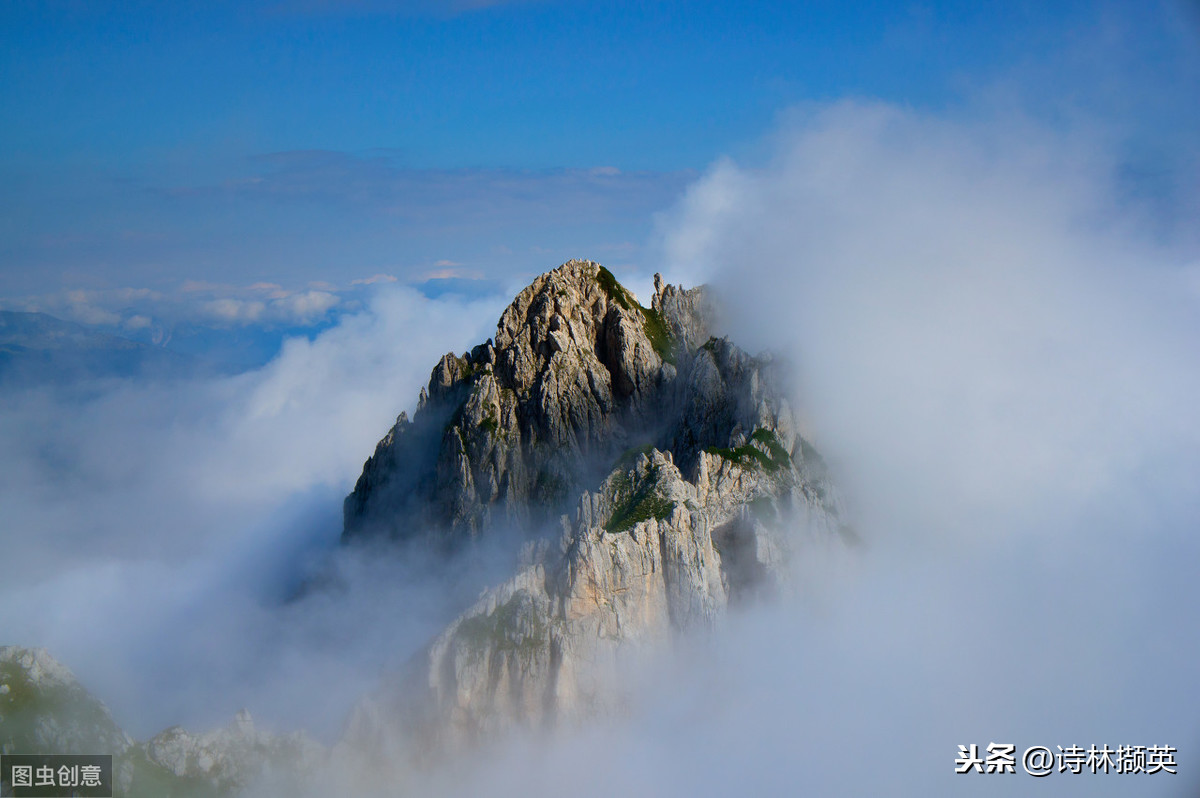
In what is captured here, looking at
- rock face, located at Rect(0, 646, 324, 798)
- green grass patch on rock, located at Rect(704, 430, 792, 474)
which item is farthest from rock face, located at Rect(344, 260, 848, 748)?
rock face, located at Rect(0, 646, 324, 798)

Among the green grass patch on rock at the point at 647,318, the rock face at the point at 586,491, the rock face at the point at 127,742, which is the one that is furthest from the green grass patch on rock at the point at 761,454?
the rock face at the point at 127,742

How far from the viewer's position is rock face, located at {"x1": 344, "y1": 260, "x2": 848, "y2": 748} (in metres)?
73.1

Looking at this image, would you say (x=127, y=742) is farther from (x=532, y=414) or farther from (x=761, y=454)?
(x=761, y=454)

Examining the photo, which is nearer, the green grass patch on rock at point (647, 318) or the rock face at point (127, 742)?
the rock face at point (127, 742)

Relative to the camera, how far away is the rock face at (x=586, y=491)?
73.1 metres

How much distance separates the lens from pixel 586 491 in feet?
307

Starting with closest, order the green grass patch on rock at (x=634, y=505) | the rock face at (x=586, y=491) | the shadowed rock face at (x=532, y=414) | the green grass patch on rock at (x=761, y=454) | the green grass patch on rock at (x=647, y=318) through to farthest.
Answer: the rock face at (x=586, y=491)
the green grass patch on rock at (x=634, y=505)
the green grass patch on rock at (x=761, y=454)
the shadowed rock face at (x=532, y=414)
the green grass patch on rock at (x=647, y=318)

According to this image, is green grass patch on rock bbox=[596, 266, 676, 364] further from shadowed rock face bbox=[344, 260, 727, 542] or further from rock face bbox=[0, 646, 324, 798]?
rock face bbox=[0, 646, 324, 798]

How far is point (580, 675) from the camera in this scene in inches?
2857

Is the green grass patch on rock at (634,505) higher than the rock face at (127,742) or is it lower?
higher

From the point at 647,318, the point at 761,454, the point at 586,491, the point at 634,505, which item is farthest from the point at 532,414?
the point at 761,454

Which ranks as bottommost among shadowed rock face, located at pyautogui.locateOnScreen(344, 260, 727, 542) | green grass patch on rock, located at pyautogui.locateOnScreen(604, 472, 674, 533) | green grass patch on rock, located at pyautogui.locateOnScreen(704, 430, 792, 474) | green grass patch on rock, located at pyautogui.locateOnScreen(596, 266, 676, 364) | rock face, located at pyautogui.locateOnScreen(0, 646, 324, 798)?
rock face, located at pyautogui.locateOnScreen(0, 646, 324, 798)

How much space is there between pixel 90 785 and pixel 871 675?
7133 centimetres

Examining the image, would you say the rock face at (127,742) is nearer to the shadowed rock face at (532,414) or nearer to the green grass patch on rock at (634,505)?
the green grass patch on rock at (634,505)
